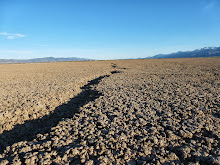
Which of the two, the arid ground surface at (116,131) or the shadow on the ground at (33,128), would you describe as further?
the shadow on the ground at (33,128)

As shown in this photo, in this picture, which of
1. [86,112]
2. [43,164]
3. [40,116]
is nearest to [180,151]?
[43,164]

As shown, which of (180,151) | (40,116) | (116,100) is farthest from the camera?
(116,100)

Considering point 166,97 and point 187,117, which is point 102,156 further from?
point 166,97

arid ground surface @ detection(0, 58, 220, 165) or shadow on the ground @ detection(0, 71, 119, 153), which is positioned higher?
arid ground surface @ detection(0, 58, 220, 165)

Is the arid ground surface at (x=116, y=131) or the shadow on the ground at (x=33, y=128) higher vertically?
the arid ground surface at (x=116, y=131)

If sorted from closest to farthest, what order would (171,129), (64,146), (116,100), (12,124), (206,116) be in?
(64,146) → (171,129) → (206,116) → (12,124) → (116,100)

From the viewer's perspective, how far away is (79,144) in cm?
286

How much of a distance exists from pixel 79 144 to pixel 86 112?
164 cm

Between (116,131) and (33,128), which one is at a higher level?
(116,131)

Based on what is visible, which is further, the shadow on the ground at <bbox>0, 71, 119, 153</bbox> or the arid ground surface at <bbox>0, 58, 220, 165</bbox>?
the shadow on the ground at <bbox>0, 71, 119, 153</bbox>

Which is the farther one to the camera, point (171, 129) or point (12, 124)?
point (12, 124)

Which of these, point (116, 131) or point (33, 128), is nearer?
point (116, 131)

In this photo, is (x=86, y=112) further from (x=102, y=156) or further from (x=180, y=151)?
(x=180, y=151)

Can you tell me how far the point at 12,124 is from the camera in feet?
14.2
